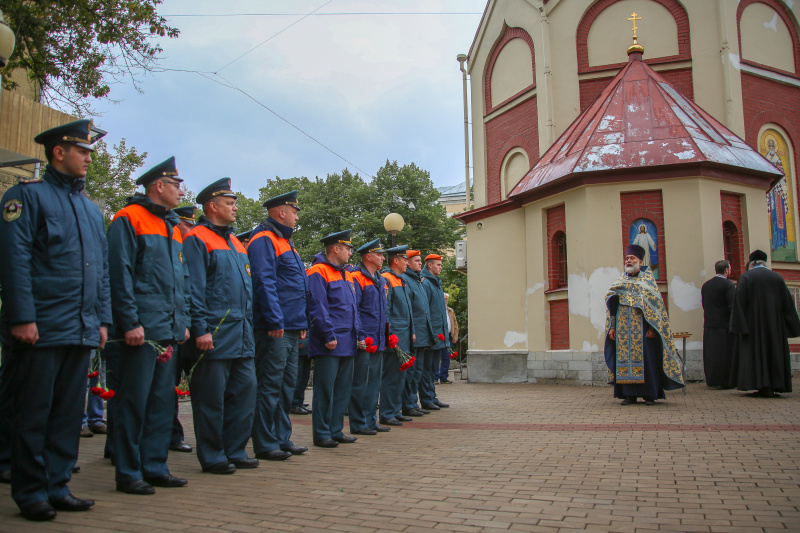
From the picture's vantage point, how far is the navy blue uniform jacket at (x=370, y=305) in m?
7.76

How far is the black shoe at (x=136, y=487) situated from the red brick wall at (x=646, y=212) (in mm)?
11420

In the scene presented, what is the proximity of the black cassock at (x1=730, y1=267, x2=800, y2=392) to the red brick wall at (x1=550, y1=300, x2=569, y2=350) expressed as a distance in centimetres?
441

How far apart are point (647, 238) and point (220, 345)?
11.0 m

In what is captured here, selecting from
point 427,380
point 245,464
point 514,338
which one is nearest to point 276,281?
point 245,464

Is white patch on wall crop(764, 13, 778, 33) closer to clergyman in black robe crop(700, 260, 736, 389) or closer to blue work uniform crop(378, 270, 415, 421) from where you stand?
clergyman in black robe crop(700, 260, 736, 389)

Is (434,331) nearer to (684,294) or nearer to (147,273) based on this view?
(147,273)

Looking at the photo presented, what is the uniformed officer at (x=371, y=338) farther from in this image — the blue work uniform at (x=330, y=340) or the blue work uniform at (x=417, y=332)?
the blue work uniform at (x=417, y=332)

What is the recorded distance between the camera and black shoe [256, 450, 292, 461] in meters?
5.90

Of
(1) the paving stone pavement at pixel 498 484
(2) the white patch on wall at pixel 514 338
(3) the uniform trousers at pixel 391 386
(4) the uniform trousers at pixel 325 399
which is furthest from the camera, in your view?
(2) the white patch on wall at pixel 514 338

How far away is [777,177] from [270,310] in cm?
1313

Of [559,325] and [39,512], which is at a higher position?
[559,325]

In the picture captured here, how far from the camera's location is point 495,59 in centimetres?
2050

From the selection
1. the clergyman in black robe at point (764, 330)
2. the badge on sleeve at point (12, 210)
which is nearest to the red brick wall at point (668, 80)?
the clergyman in black robe at point (764, 330)

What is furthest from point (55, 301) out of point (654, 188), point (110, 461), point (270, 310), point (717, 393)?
point (654, 188)
